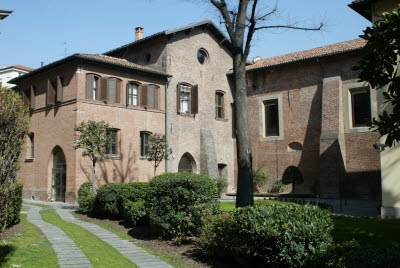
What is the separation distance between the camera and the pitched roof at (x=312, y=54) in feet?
72.0

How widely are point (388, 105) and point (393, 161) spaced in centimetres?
193

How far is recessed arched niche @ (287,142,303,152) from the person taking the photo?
79.4ft

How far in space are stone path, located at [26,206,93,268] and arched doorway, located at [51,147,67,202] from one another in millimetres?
7884

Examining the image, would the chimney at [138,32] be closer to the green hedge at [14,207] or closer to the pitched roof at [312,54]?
the pitched roof at [312,54]

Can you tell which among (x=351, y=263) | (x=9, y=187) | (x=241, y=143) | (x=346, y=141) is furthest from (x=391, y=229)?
(x=346, y=141)

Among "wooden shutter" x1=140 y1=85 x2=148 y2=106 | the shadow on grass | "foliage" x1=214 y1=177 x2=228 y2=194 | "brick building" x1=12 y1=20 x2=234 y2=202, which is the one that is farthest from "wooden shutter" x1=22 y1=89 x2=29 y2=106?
the shadow on grass

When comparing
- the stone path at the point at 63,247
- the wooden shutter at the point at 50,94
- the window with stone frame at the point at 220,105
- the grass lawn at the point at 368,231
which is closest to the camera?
the stone path at the point at 63,247

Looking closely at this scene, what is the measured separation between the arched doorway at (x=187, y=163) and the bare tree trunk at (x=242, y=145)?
46.2ft

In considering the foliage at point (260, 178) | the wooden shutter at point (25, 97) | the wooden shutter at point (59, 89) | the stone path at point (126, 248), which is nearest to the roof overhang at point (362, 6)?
the stone path at point (126, 248)

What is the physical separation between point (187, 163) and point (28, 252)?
17.7m

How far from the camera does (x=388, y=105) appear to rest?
1282 cm

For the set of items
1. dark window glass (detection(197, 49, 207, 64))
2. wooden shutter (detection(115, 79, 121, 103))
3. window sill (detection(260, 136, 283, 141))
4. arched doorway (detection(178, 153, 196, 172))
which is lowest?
arched doorway (detection(178, 153, 196, 172))

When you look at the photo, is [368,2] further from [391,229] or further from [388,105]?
[391,229]

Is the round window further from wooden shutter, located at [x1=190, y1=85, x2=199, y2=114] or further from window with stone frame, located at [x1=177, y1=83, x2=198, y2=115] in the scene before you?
wooden shutter, located at [x1=190, y1=85, x2=199, y2=114]
